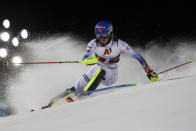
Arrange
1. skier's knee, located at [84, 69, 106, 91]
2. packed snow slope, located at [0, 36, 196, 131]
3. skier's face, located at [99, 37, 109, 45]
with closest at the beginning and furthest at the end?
packed snow slope, located at [0, 36, 196, 131], skier's knee, located at [84, 69, 106, 91], skier's face, located at [99, 37, 109, 45]

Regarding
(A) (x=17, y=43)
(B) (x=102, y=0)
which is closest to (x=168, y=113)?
(B) (x=102, y=0)

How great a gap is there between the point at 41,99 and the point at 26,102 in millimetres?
330

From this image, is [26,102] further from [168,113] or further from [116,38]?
[168,113]

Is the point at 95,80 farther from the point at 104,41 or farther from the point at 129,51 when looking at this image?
the point at 129,51

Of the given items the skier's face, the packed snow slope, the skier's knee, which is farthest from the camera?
the skier's face

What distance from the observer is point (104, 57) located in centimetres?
310

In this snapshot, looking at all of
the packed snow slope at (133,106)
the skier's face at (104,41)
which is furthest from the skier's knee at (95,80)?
the packed snow slope at (133,106)

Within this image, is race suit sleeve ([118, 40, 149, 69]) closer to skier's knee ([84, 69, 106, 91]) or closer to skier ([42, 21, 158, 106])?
skier ([42, 21, 158, 106])

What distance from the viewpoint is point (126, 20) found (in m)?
3.57

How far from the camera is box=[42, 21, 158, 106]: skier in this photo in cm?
300

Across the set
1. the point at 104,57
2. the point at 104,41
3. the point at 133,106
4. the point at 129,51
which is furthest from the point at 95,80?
the point at 133,106

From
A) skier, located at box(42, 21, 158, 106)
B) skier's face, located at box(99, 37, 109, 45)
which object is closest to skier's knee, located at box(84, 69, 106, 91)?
skier, located at box(42, 21, 158, 106)

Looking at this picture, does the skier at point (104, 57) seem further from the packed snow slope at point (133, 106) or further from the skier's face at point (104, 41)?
the packed snow slope at point (133, 106)

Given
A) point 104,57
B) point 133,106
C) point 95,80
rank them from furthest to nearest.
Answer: point 104,57, point 95,80, point 133,106
